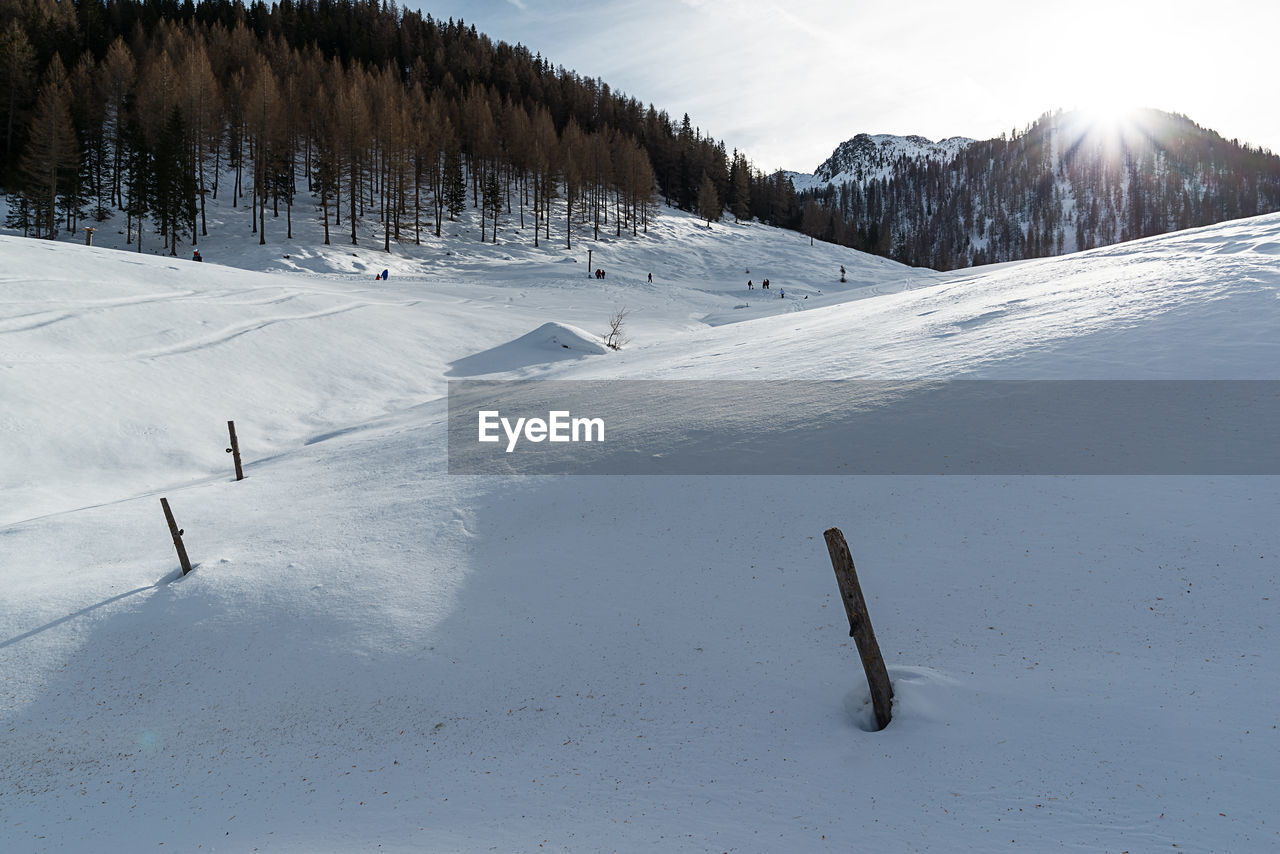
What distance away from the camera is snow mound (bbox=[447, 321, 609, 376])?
29734 mm

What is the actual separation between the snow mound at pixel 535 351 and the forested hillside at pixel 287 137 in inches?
1369

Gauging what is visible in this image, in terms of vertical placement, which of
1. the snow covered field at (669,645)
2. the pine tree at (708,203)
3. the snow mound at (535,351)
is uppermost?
the pine tree at (708,203)

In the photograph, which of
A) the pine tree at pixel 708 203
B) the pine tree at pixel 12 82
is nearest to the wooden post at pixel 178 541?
the pine tree at pixel 12 82

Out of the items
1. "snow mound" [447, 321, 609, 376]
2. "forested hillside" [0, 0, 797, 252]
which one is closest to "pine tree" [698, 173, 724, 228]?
"forested hillside" [0, 0, 797, 252]

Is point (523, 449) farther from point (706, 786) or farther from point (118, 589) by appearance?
point (706, 786)

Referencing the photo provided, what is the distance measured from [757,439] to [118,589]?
11.2 meters

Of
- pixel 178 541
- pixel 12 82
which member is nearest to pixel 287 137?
pixel 12 82

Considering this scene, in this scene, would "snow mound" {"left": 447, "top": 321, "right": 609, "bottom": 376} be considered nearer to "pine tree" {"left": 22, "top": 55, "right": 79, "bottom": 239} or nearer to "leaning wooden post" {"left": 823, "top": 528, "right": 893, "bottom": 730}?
"leaning wooden post" {"left": 823, "top": 528, "right": 893, "bottom": 730}

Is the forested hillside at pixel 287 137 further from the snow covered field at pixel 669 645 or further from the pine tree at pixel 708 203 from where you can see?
the snow covered field at pixel 669 645

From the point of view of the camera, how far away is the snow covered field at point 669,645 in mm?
5902

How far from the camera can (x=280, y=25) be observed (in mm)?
105438

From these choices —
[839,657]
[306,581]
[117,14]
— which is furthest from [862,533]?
[117,14]

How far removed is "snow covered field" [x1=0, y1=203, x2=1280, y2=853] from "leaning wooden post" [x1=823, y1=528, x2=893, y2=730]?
0.98 feet

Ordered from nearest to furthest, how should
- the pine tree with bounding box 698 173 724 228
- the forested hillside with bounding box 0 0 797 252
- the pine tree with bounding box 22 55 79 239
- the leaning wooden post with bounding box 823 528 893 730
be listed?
1. the leaning wooden post with bounding box 823 528 893 730
2. the pine tree with bounding box 22 55 79 239
3. the forested hillside with bounding box 0 0 797 252
4. the pine tree with bounding box 698 173 724 228
